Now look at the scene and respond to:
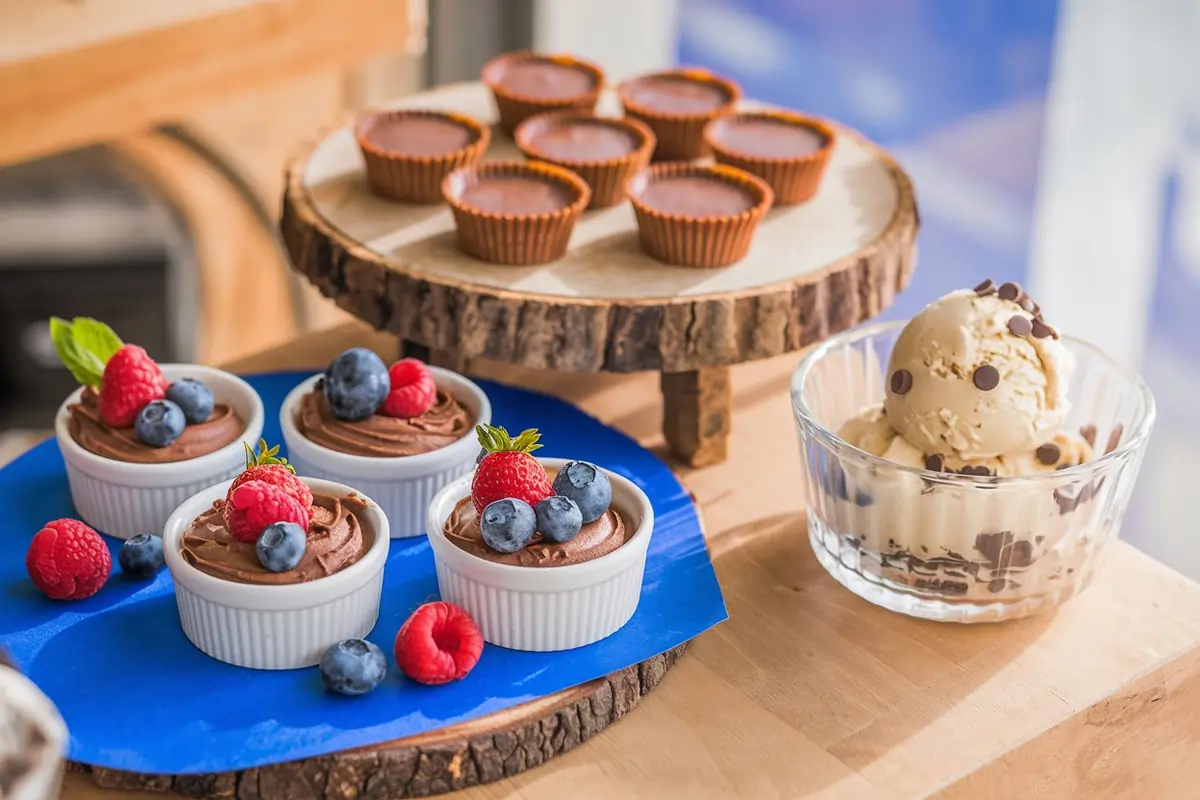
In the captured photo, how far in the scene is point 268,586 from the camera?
1379 millimetres

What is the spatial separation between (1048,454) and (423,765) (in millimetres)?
743

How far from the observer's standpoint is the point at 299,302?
3469mm

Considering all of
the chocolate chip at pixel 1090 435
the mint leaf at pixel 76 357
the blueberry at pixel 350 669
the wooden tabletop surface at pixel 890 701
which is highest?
the mint leaf at pixel 76 357

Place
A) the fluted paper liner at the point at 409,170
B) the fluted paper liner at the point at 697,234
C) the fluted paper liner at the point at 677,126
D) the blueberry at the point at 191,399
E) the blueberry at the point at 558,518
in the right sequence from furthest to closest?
the fluted paper liner at the point at 677,126, the fluted paper liner at the point at 409,170, the fluted paper liner at the point at 697,234, the blueberry at the point at 191,399, the blueberry at the point at 558,518

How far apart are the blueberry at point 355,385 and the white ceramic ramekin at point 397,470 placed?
5 cm

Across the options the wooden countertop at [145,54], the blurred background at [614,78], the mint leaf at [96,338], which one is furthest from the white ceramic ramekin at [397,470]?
the wooden countertop at [145,54]

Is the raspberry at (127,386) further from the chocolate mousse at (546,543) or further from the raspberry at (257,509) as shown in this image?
the chocolate mousse at (546,543)

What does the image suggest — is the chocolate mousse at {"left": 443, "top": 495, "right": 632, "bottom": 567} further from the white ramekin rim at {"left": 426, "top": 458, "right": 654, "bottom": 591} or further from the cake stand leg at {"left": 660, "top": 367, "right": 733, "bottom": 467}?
the cake stand leg at {"left": 660, "top": 367, "right": 733, "bottom": 467}

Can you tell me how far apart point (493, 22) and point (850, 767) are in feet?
8.59

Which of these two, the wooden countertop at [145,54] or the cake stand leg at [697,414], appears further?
the wooden countertop at [145,54]

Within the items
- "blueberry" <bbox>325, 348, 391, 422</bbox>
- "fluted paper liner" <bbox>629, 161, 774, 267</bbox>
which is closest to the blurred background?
"fluted paper liner" <bbox>629, 161, 774, 267</bbox>

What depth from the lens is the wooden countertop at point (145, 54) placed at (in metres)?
2.61

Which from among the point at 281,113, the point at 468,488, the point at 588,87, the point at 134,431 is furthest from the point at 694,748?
the point at 281,113

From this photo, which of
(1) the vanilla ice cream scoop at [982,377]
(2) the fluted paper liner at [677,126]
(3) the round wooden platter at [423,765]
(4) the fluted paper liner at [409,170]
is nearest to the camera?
(3) the round wooden platter at [423,765]
